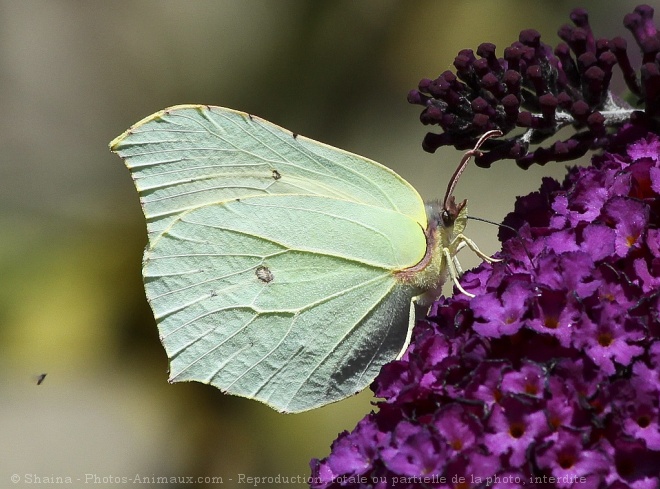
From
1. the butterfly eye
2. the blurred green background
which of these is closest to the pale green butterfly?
the butterfly eye

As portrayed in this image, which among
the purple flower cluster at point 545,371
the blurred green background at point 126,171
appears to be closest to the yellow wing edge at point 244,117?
the purple flower cluster at point 545,371

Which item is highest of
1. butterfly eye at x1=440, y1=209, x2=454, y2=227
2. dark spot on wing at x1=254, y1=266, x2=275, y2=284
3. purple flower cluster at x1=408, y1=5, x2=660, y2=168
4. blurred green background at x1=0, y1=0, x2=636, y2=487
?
purple flower cluster at x1=408, y1=5, x2=660, y2=168

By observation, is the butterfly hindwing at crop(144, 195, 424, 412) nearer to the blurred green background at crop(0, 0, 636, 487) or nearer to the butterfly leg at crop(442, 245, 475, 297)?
the butterfly leg at crop(442, 245, 475, 297)

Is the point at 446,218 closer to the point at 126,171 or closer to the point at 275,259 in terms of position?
the point at 275,259

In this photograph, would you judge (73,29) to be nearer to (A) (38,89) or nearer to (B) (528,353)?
(A) (38,89)

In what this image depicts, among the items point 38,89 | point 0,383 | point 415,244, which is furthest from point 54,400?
point 415,244

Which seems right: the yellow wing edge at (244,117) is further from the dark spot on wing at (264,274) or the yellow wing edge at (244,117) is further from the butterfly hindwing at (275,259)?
the dark spot on wing at (264,274)
